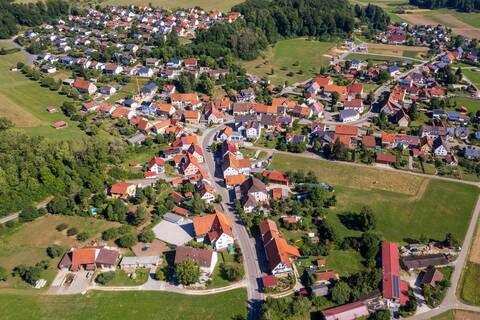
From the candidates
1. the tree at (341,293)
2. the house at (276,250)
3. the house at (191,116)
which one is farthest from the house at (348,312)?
the house at (191,116)

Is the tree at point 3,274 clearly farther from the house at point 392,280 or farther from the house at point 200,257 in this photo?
the house at point 392,280

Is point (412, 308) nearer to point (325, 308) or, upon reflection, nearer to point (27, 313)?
point (325, 308)

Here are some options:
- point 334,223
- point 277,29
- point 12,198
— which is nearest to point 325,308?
point 334,223

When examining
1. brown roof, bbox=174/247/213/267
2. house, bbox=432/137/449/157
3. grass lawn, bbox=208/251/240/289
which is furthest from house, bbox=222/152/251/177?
house, bbox=432/137/449/157

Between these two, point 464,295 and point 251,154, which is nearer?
point 464,295

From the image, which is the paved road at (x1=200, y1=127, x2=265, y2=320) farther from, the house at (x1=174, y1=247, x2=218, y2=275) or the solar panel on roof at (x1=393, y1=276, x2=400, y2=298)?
the solar panel on roof at (x1=393, y1=276, x2=400, y2=298)

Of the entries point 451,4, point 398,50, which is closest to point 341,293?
point 398,50
